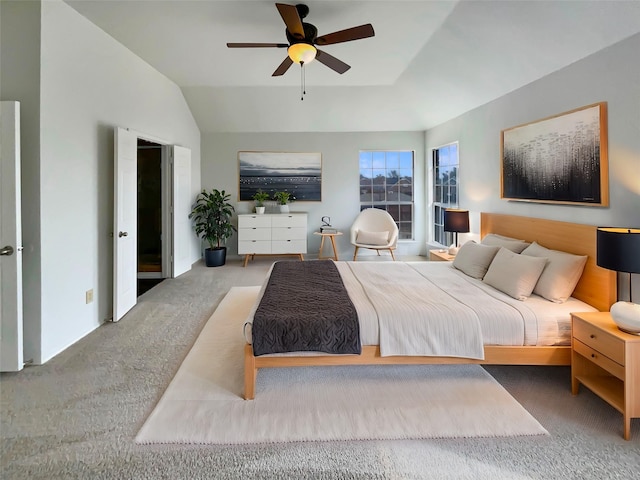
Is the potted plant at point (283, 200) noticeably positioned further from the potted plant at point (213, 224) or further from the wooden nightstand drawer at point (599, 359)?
the wooden nightstand drawer at point (599, 359)

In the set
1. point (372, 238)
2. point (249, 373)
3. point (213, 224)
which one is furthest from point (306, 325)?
point (213, 224)

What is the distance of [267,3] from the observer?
3102 mm

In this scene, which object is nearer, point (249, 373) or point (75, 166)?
point (249, 373)

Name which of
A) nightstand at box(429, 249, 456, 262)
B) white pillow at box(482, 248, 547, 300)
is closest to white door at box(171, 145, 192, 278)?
nightstand at box(429, 249, 456, 262)

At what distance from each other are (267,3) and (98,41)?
5.49 ft

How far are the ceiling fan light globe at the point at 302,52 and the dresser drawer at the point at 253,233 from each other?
377cm

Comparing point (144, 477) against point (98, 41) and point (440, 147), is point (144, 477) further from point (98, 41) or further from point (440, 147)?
point (440, 147)

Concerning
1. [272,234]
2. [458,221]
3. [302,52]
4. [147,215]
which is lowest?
[272,234]

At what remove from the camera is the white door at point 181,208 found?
5.48m

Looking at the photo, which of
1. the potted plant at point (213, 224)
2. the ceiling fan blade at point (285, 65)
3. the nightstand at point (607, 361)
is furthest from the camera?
the potted plant at point (213, 224)

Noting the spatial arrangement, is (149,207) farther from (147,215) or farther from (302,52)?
(302,52)

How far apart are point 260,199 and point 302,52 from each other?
3960 mm

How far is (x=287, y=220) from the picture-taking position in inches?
260

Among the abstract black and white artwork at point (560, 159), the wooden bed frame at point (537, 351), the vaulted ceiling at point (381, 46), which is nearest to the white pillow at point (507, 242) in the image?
the wooden bed frame at point (537, 351)
